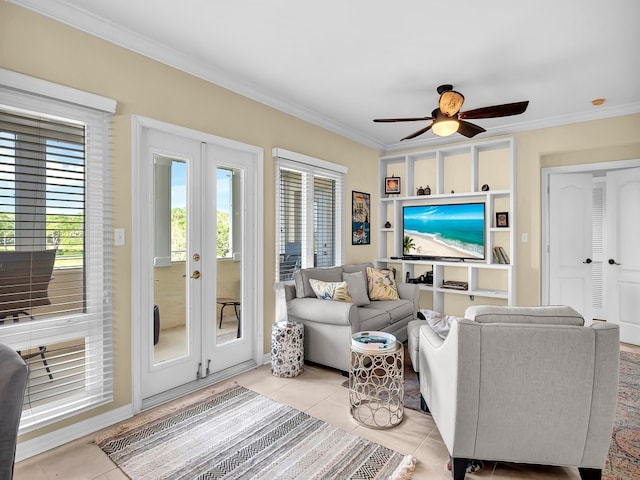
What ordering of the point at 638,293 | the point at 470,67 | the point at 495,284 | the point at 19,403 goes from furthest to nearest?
the point at 495,284
the point at 638,293
the point at 470,67
the point at 19,403

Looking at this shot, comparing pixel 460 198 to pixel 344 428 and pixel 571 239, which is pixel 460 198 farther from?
pixel 344 428

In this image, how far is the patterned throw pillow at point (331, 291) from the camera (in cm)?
357

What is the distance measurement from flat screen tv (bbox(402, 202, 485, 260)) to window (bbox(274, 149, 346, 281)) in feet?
3.99

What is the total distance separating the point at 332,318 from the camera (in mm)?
3287

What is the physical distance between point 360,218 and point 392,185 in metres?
0.82

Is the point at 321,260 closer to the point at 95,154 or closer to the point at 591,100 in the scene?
the point at 95,154

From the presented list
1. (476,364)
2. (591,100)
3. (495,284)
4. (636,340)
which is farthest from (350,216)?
(636,340)

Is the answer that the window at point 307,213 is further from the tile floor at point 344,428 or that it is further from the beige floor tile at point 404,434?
the beige floor tile at point 404,434

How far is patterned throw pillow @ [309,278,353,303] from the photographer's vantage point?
11.7 ft

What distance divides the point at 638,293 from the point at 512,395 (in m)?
3.67

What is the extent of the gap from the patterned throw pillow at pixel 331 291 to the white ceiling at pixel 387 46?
1864 mm

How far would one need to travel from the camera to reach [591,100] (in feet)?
12.3

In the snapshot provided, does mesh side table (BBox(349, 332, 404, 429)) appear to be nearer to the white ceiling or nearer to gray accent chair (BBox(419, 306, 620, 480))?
gray accent chair (BBox(419, 306, 620, 480))

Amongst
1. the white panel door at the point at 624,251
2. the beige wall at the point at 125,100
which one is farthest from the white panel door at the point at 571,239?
the beige wall at the point at 125,100
